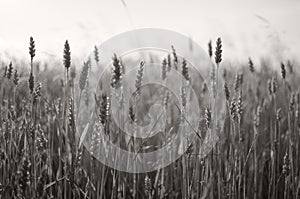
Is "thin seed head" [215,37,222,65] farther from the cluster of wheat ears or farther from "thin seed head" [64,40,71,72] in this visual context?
"thin seed head" [64,40,71,72]

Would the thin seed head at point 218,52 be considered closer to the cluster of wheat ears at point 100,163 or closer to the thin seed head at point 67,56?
the cluster of wheat ears at point 100,163

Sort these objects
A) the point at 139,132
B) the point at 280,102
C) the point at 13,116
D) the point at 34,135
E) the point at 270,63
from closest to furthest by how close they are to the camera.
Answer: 1. the point at 34,135
2. the point at 13,116
3. the point at 139,132
4. the point at 280,102
5. the point at 270,63

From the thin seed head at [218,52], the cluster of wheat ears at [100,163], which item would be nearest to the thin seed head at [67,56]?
the cluster of wheat ears at [100,163]

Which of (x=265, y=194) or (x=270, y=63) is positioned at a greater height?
(x=270, y=63)

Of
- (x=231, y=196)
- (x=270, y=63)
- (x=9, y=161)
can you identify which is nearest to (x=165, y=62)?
(x=231, y=196)

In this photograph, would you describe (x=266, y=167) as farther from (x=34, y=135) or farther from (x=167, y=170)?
(x=34, y=135)

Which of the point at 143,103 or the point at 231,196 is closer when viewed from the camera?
the point at 231,196

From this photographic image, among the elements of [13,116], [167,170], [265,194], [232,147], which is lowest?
[265,194]

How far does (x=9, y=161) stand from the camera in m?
1.47

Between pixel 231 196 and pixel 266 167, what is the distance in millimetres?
Answer: 785

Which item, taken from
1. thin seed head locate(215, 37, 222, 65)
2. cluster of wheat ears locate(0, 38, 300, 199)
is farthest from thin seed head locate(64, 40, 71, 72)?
thin seed head locate(215, 37, 222, 65)

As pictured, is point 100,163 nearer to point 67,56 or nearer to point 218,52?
point 67,56

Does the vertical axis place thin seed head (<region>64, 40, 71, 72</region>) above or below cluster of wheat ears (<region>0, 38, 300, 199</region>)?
above

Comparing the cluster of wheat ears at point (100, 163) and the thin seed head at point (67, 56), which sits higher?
the thin seed head at point (67, 56)
